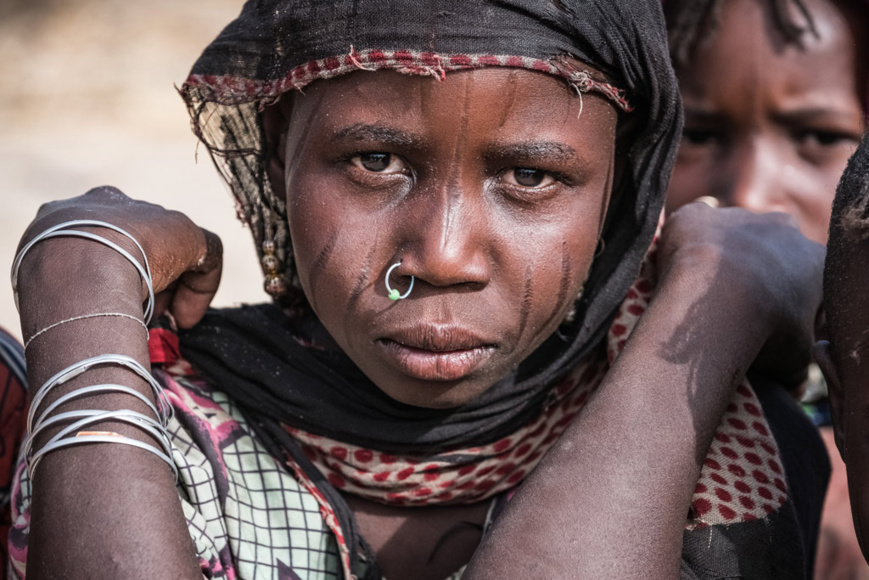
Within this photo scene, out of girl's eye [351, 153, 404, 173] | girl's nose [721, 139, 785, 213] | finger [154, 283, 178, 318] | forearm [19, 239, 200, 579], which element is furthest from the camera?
girl's nose [721, 139, 785, 213]

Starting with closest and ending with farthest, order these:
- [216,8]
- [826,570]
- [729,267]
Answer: [729,267] → [826,570] → [216,8]

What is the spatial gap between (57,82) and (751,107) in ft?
27.1

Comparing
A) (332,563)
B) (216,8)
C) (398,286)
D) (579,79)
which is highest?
(216,8)

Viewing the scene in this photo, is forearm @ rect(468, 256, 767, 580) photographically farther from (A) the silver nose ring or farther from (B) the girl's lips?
(A) the silver nose ring

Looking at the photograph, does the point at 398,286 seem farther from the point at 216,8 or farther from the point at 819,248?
the point at 216,8

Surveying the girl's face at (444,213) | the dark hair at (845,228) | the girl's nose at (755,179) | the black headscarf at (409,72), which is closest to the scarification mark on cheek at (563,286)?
the girl's face at (444,213)

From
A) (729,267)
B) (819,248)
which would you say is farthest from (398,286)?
(819,248)

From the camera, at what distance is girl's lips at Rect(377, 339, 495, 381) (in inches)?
71.1

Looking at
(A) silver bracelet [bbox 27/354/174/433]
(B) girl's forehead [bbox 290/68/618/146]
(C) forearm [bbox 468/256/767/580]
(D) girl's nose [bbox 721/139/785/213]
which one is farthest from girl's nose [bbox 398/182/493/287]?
(D) girl's nose [bbox 721/139/785/213]

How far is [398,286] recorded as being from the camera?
178cm

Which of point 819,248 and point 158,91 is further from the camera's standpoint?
point 158,91

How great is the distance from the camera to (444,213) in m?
1.75

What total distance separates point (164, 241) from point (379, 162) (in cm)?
46

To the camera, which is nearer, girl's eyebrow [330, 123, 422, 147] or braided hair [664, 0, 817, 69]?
girl's eyebrow [330, 123, 422, 147]
